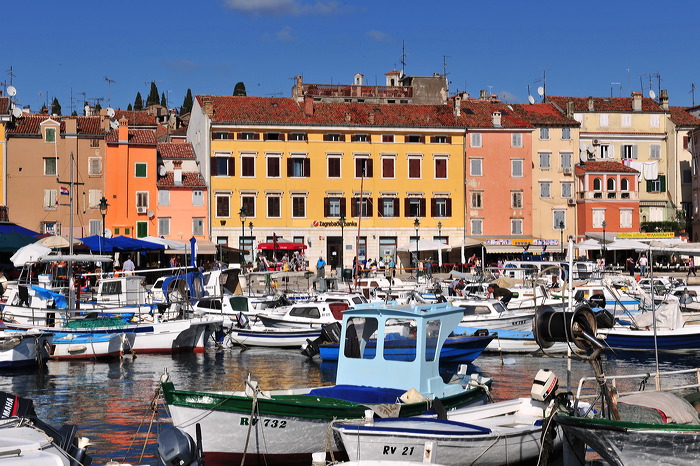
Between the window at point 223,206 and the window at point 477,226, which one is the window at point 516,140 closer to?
the window at point 477,226

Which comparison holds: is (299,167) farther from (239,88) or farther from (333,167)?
(239,88)

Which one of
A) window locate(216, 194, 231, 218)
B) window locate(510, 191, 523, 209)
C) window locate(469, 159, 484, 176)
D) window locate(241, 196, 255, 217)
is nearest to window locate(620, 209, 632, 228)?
window locate(510, 191, 523, 209)

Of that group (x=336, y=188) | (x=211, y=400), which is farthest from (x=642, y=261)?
(x=211, y=400)

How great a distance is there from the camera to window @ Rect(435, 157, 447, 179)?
225 ft

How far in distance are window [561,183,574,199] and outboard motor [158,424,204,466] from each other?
61395 millimetres

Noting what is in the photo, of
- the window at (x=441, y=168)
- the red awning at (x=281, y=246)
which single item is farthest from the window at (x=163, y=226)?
the window at (x=441, y=168)

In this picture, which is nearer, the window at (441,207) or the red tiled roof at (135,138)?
the red tiled roof at (135,138)

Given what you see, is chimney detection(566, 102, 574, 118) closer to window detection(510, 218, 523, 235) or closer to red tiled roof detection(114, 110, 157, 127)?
window detection(510, 218, 523, 235)

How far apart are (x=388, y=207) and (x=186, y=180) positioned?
12930mm

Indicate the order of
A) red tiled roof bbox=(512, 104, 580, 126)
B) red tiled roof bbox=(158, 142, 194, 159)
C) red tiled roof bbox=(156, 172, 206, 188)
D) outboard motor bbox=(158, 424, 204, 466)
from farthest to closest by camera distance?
red tiled roof bbox=(512, 104, 580, 126), red tiled roof bbox=(158, 142, 194, 159), red tiled roof bbox=(156, 172, 206, 188), outboard motor bbox=(158, 424, 204, 466)

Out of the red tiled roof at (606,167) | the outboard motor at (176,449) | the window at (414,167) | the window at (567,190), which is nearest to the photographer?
the outboard motor at (176,449)

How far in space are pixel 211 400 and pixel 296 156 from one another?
5188 centimetres

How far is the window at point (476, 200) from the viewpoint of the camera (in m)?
69.6

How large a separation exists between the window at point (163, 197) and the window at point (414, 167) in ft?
50.8
